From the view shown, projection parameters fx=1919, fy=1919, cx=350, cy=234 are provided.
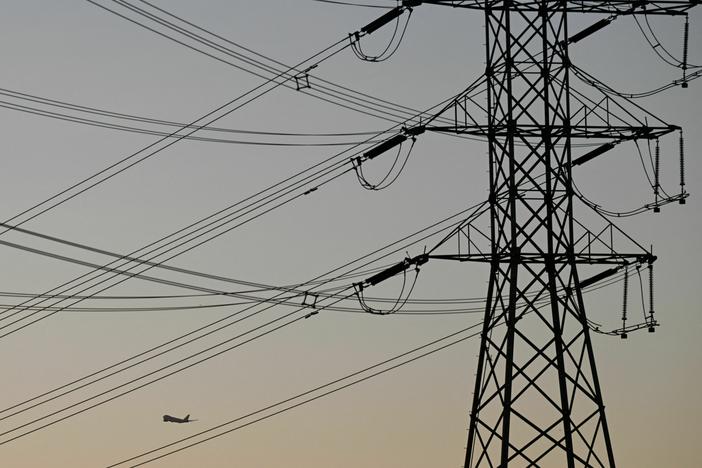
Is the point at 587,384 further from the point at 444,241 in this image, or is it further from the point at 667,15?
the point at 667,15

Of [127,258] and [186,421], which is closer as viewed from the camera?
[127,258]

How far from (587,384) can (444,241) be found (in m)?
6.03

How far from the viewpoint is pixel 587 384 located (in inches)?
2194

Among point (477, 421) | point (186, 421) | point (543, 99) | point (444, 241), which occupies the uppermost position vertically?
point (186, 421)

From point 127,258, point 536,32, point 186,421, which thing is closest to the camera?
point 127,258

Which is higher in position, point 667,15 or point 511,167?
point 667,15

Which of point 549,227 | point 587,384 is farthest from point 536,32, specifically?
point 587,384

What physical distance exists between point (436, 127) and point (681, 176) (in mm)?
7884

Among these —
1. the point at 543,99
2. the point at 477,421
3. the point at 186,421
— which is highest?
the point at 186,421

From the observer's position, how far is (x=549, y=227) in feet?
182

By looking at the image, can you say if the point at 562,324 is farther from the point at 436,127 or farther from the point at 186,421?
the point at 186,421

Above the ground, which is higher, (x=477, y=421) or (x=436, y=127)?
(x=436, y=127)

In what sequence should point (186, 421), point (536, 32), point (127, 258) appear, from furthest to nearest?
1. point (186, 421)
2. point (536, 32)
3. point (127, 258)

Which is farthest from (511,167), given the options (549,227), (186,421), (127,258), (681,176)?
(186,421)
